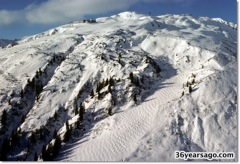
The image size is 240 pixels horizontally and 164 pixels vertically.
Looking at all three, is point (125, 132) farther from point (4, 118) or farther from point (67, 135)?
point (4, 118)

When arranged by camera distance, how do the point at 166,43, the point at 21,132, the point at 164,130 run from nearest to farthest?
the point at 164,130, the point at 21,132, the point at 166,43

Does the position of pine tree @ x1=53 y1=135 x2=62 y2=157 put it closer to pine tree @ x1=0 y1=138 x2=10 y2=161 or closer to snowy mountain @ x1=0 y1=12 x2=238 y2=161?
snowy mountain @ x1=0 y1=12 x2=238 y2=161

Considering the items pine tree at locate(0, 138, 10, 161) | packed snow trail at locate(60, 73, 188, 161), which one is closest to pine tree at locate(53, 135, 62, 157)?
packed snow trail at locate(60, 73, 188, 161)

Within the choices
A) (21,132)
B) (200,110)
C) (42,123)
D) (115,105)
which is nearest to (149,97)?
(115,105)

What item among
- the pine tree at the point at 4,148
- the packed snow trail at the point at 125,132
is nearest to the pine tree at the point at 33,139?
the pine tree at the point at 4,148

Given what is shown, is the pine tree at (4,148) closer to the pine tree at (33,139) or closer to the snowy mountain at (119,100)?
the snowy mountain at (119,100)

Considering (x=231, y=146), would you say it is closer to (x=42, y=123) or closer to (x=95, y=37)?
(x=42, y=123)
